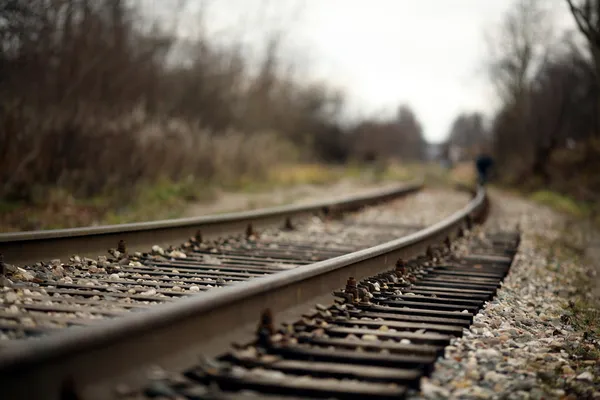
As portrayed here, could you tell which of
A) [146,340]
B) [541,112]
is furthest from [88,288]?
[541,112]

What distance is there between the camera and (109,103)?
1761 cm

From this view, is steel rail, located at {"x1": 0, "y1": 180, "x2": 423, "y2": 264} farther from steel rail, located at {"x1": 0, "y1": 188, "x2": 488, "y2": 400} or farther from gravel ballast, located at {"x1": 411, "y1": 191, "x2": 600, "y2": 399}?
gravel ballast, located at {"x1": 411, "y1": 191, "x2": 600, "y2": 399}

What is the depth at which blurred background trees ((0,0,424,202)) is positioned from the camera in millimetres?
13320

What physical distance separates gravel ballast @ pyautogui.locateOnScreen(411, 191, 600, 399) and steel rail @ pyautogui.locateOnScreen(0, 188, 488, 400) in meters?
1.01

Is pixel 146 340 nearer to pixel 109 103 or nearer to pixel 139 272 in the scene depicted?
pixel 139 272

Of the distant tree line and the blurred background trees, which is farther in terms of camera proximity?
the distant tree line

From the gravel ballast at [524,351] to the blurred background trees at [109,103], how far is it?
9.00 meters

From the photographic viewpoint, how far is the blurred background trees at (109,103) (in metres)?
13.3

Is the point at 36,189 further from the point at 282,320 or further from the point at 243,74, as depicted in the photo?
the point at 243,74

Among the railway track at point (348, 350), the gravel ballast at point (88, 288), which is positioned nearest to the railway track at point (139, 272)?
the gravel ballast at point (88, 288)

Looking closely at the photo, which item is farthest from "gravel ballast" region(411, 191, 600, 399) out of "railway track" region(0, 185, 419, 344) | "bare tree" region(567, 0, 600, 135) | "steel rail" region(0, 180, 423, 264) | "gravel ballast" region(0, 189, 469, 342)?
"bare tree" region(567, 0, 600, 135)

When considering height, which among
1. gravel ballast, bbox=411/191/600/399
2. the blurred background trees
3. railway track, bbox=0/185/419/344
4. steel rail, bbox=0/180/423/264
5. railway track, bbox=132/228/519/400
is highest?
the blurred background trees

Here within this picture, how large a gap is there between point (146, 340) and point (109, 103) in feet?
49.6

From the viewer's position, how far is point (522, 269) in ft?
26.9
